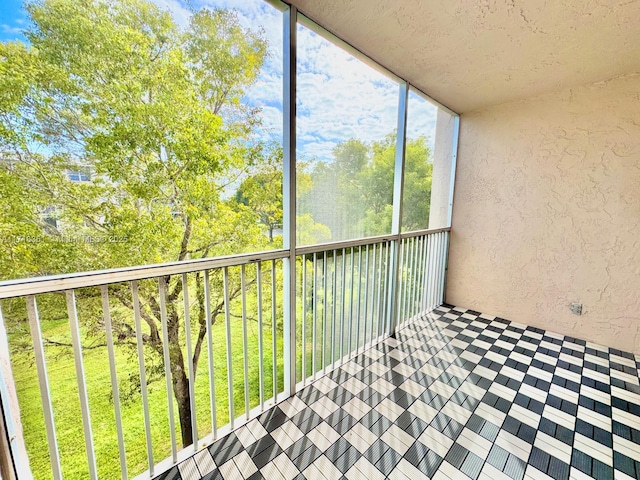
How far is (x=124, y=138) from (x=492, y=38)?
251 cm

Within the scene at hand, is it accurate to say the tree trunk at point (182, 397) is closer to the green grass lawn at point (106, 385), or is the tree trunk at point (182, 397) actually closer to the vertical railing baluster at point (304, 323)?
the green grass lawn at point (106, 385)

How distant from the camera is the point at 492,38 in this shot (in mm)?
1753

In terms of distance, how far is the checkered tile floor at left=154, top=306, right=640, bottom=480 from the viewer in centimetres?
136

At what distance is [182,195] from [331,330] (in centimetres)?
164

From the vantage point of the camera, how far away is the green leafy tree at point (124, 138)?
4.18ft

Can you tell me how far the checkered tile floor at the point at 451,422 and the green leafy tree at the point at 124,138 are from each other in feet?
4.40

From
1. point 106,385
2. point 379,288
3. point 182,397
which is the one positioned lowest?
point 182,397

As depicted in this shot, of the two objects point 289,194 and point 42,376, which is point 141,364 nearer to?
point 42,376

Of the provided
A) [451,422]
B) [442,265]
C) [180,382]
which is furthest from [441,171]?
[180,382]

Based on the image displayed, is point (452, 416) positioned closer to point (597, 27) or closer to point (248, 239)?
point (248, 239)

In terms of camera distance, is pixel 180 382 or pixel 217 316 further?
pixel 180 382

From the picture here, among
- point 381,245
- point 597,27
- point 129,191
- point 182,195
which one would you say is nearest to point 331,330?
point 381,245

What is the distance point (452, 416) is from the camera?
168 cm

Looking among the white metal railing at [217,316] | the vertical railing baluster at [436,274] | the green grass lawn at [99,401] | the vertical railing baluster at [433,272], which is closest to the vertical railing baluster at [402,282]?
the white metal railing at [217,316]
